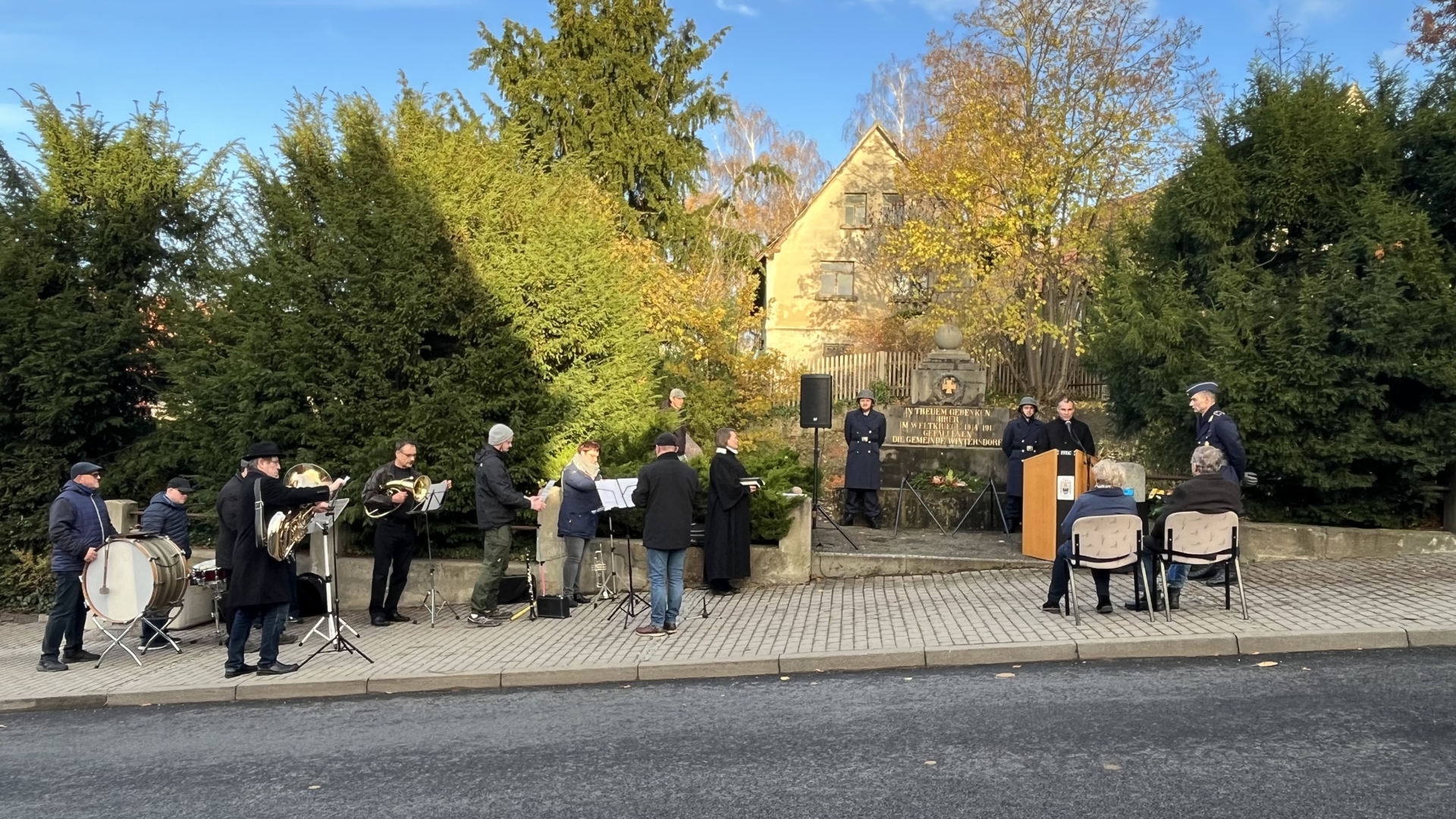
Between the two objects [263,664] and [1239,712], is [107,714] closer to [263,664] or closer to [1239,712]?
[263,664]

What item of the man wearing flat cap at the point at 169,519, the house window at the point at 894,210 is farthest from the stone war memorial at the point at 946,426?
the house window at the point at 894,210

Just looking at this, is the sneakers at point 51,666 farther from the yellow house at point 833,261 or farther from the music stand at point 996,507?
the yellow house at point 833,261

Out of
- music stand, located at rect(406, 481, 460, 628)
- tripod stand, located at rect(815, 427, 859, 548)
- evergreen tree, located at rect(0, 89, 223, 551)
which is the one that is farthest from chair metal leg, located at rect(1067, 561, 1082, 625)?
evergreen tree, located at rect(0, 89, 223, 551)

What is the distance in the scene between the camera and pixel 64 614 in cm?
987

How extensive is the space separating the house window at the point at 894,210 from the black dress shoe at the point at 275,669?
30.9 m

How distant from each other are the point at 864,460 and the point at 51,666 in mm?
9426

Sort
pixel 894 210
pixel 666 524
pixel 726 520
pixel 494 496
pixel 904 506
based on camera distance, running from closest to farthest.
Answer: pixel 666 524, pixel 494 496, pixel 726 520, pixel 904 506, pixel 894 210

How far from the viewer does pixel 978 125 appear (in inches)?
1037

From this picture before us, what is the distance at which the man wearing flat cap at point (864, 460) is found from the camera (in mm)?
14094

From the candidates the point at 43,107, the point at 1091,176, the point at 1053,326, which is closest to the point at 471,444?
the point at 43,107

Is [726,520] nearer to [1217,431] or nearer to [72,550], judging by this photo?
[1217,431]

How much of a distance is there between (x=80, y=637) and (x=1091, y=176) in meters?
23.3

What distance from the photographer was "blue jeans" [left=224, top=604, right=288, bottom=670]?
8633 mm

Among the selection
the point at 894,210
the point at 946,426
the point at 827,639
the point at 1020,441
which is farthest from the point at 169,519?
the point at 894,210
